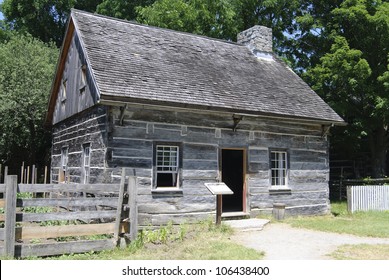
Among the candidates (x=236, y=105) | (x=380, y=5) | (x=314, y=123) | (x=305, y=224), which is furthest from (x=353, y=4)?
(x=305, y=224)

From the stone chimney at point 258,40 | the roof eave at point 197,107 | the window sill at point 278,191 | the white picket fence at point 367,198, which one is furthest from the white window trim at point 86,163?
the white picket fence at point 367,198

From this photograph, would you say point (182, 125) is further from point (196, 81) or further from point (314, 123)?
point (314, 123)

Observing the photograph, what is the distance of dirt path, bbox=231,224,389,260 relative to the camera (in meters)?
8.25

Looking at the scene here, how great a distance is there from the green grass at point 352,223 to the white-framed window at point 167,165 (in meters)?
4.09

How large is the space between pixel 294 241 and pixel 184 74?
669 centimetres

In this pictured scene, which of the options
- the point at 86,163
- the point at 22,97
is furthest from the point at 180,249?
the point at 22,97

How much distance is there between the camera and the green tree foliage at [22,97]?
2150 centimetres

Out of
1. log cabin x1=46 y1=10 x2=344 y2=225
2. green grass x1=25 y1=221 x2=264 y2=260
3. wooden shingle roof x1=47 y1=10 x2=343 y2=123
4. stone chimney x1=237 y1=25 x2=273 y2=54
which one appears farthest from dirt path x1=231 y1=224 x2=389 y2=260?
stone chimney x1=237 y1=25 x2=273 y2=54

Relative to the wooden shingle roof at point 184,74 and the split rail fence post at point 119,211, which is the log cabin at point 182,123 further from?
the split rail fence post at point 119,211

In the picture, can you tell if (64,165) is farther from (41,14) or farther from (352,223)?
(41,14)

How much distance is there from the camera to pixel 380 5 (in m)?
20.0

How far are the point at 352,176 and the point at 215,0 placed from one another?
1456cm

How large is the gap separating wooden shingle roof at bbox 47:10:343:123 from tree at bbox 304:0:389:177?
3.81 meters

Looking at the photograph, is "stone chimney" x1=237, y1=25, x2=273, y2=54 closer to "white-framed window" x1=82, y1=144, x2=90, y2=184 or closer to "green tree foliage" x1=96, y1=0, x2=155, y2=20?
"white-framed window" x1=82, y1=144, x2=90, y2=184
